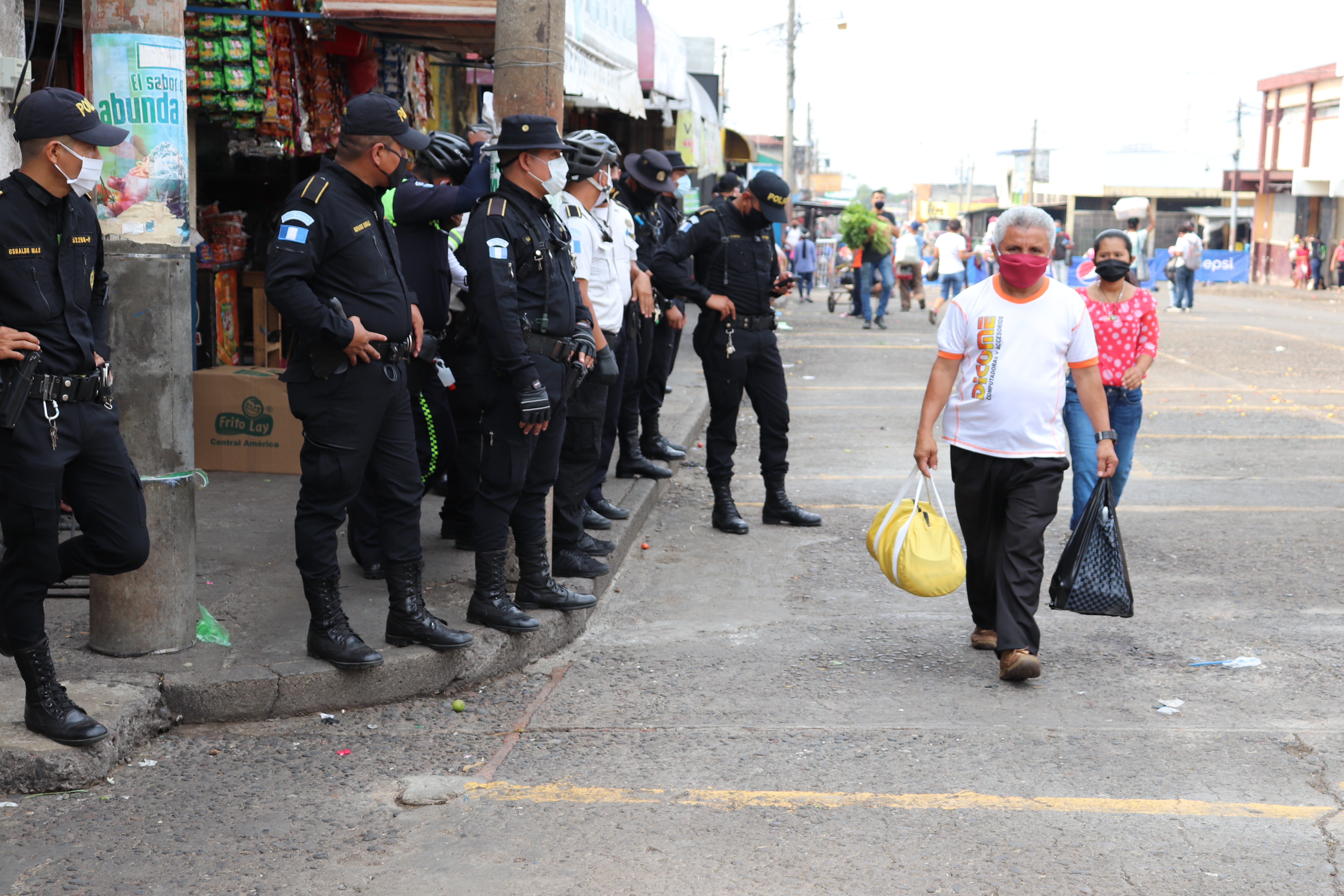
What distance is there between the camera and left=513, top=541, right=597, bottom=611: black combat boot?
5.74 metres

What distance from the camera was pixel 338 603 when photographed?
4.86 meters

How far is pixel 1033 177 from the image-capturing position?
79.2 metres

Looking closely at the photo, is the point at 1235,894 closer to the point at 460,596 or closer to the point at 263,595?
the point at 460,596

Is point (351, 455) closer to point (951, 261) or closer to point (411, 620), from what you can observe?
point (411, 620)

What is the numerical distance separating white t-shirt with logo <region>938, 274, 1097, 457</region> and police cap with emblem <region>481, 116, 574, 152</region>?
1.71m

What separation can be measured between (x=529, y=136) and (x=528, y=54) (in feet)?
1.80

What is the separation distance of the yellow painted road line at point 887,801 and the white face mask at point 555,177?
2.38 meters

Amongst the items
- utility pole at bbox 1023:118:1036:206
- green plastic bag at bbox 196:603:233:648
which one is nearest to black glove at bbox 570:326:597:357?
green plastic bag at bbox 196:603:233:648

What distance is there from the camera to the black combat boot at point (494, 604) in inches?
211

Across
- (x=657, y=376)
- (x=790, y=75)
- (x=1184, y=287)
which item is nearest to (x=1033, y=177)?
(x=790, y=75)

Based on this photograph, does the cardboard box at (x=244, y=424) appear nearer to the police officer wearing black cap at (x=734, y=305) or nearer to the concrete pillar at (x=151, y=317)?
the police officer wearing black cap at (x=734, y=305)

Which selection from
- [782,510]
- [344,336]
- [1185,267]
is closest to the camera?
[344,336]

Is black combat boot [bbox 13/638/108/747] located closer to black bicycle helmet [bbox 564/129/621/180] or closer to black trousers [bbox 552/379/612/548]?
black trousers [bbox 552/379/612/548]

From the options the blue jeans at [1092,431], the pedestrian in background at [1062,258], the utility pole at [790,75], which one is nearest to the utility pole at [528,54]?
the blue jeans at [1092,431]
